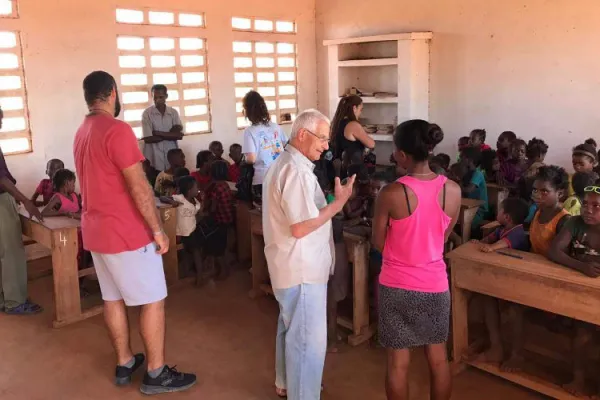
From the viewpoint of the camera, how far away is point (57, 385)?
331 cm

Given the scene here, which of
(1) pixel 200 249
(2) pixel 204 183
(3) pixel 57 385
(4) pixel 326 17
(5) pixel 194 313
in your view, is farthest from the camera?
(4) pixel 326 17

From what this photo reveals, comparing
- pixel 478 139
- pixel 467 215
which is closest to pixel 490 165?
pixel 478 139

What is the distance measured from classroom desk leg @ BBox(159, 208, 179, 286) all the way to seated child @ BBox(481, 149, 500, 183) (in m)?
2.94

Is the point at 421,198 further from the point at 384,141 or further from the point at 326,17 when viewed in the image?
the point at 326,17

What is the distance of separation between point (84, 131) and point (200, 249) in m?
2.15

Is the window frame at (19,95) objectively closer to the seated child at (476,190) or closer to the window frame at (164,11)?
the window frame at (164,11)

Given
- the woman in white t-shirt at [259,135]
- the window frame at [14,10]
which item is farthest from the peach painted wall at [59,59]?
the woman in white t-shirt at [259,135]

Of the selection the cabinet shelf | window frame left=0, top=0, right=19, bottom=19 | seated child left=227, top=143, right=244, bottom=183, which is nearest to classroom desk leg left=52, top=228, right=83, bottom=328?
seated child left=227, top=143, right=244, bottom=183

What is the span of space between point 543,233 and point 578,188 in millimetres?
742

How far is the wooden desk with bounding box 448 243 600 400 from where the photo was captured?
263 centimetres

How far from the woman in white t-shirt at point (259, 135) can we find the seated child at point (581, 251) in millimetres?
2248

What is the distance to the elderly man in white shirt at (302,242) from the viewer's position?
2381 millimetres

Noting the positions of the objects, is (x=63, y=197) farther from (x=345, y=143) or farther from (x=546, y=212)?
(x=546, y=212)

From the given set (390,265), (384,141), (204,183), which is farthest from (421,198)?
(384,141)
